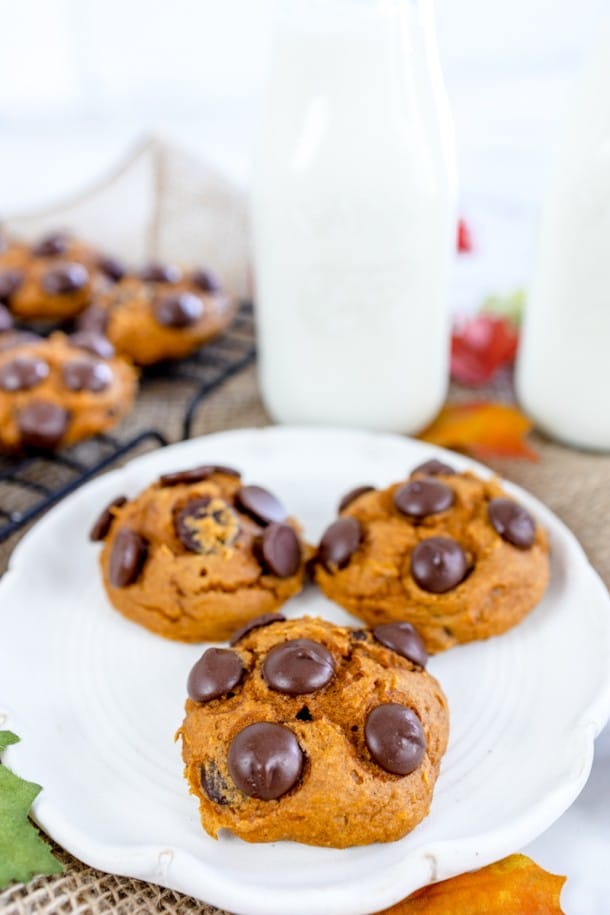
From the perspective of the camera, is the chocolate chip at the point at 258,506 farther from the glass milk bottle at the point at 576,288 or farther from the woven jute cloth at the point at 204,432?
the glass milk bottle at the point at 576,288

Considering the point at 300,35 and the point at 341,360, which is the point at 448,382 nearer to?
the point at 341,360

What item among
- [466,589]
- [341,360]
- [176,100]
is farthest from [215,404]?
[176,100]

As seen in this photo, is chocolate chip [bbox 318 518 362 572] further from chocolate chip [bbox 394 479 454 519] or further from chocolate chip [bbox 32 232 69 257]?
chocolate chip [bbox 32 232 69 257]

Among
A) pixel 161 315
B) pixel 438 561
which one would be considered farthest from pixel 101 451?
pixel 438 561

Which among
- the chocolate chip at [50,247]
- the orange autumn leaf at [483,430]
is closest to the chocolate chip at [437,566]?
the orange autumn leaf at [483,430]

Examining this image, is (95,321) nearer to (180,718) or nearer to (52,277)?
(52,277)

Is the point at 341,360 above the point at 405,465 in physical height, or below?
above
